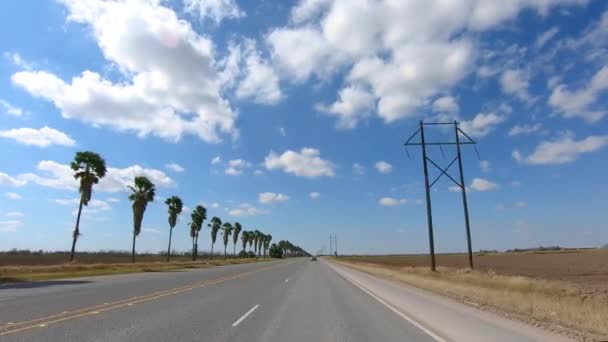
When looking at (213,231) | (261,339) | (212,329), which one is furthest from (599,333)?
(213,231)

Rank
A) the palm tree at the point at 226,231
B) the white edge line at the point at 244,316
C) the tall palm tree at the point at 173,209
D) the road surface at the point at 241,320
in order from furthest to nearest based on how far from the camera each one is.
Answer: the palm tree at the point at 226,231 → the tall palm tree at the point at 173,209 → the white edge line at the point at 244,316 → the road surface at the point at 241,320

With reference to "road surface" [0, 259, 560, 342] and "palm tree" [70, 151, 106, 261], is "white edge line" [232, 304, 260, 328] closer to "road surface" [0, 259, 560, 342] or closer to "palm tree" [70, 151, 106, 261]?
"road surface" [0, 259, 560, 342]

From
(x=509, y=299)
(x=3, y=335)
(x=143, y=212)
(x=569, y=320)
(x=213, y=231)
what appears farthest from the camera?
(x=213, y=231)

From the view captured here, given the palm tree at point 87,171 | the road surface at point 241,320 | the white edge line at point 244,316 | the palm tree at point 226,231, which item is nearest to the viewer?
the road surface at point 241,320

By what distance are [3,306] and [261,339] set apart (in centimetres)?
918

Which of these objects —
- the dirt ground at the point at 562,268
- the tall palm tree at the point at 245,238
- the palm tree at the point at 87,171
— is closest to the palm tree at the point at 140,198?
the palm tree at the point at 87,171

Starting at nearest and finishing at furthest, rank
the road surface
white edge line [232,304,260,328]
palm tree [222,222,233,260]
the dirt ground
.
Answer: the road surface < white edge line [232,304,260,328] < the dirt ground < palm tree [222,222,233,260]

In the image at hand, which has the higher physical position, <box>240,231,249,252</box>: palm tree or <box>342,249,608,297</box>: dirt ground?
<box>240,231,249,252</box>: palm tree

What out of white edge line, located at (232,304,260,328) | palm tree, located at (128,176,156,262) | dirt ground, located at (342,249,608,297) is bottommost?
white edge line, located at (232,304,260,328)

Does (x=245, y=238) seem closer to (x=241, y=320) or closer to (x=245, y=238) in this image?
(x=245, y=238)

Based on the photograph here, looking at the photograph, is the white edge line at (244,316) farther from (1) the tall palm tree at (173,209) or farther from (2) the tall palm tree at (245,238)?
(2) the tall palm tree at (245,238)

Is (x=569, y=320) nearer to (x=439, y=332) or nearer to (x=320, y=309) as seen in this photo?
(x=439, y=332)

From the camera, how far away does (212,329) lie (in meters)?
10.0

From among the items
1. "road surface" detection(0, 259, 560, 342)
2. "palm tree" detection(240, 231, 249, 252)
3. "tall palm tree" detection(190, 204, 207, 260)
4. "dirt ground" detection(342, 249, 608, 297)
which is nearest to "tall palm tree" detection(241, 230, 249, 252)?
"palm tree" detection(240, 231, 249, 252)
